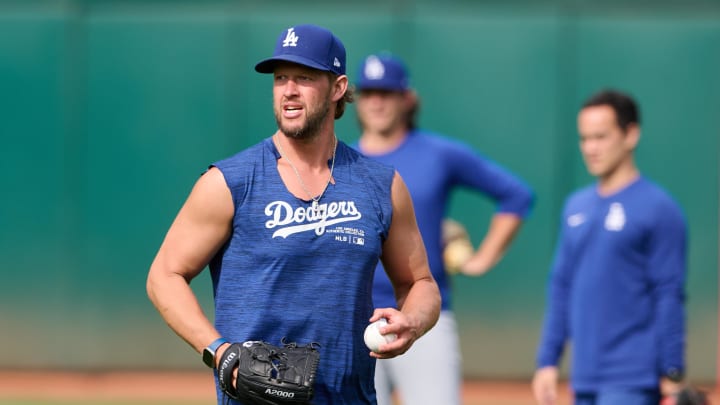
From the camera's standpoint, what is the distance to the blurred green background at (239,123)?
10914 mm

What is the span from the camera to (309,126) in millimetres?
4199

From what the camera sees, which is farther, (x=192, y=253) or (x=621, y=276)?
(x=621, y=276)

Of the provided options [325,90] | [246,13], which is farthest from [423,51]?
[325,90]

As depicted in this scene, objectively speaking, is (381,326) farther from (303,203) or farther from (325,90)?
(325,90)

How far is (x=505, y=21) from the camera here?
10953 millimetres

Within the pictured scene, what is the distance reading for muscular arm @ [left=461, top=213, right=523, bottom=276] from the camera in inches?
296

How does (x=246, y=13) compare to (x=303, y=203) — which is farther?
(x=246, y=13)

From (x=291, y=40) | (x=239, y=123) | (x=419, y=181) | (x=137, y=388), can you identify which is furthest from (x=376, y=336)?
A: (x=239, y=123)

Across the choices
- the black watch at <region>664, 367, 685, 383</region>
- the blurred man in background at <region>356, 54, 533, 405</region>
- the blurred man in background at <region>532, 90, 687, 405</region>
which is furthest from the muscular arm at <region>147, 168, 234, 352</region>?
the black watch at <region>664, 367, 685, 383</region>

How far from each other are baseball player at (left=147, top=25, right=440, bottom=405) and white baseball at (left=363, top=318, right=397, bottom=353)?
0.02 m

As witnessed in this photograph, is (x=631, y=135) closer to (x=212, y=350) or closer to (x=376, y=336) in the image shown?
(x=376, y=336)

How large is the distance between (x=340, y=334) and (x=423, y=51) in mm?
7100

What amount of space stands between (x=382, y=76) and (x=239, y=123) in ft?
15.0

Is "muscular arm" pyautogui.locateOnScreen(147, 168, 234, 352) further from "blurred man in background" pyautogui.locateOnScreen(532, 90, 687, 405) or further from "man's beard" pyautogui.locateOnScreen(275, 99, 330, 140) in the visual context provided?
"blurred man in background" pyautogui.locateOnScreen(532, 90, 687, 405)
